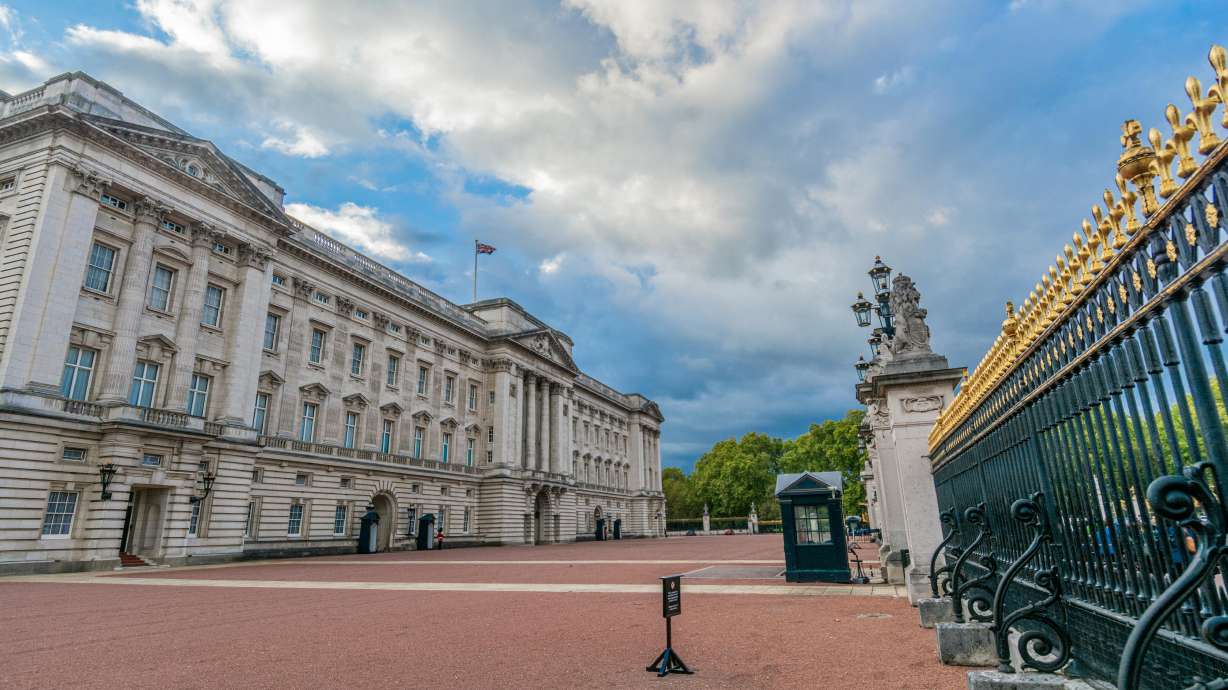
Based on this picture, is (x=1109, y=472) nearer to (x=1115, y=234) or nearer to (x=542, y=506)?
(x=1115, y=234)

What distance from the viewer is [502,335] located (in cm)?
5453

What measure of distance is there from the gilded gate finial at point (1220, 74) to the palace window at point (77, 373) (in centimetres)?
3211

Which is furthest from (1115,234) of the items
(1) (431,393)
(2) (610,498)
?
(2) (610,498)

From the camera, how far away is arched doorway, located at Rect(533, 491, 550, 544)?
5689 centimetres

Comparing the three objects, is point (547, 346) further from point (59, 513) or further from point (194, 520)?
point (59, 513)

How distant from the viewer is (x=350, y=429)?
134 feet

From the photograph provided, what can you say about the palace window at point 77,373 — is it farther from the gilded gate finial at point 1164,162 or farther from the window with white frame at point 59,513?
the gilded gate finial at point 1164,162

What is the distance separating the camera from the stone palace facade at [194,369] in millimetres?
24281

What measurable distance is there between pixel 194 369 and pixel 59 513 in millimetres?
8153

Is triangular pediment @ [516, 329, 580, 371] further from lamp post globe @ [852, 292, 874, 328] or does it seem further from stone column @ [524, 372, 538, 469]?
lamp post globe @ [852, 292, 874, 328]

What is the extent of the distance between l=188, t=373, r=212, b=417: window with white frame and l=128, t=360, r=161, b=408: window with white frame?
1.84 meters

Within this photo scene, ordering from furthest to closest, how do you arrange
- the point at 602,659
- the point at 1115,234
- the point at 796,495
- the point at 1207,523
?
the point at 796,495
the point at 602,659
the point at 1115,234
the point at 1207,523

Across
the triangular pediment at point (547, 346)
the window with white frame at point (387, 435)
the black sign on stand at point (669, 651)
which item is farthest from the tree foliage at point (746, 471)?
the black sign on stand at point (669, 651)

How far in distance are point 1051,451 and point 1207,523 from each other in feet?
6.51
